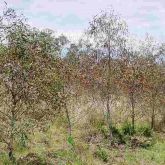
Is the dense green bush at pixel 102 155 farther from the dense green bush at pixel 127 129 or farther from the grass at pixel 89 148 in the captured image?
the dense green bush at pixel 127 129

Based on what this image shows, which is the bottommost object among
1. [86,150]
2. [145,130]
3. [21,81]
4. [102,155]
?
[102,155]

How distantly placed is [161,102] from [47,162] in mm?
14023

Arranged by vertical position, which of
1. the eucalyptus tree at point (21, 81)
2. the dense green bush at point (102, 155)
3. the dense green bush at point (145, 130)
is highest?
the eucalyptus tree at point (21, 81)

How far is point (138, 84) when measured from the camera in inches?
1060

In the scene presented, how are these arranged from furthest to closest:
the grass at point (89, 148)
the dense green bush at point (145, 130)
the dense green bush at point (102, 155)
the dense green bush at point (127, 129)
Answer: the dense green bush at point (145, 130) → the dense green bush at point (127, 129) → the dense green bush at point (102, 155) → the grass at point (89, 148)

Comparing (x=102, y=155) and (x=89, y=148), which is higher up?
(x=89, y=148)

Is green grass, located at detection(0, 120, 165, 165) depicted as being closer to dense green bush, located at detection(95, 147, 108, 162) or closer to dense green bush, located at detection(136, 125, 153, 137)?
dense green bush, located at detection(95, 147, 108, 162)

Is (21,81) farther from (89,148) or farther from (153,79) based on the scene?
(153,79)

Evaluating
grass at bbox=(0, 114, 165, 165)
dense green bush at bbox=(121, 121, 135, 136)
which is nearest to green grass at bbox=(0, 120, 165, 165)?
grass at bbox=(0, 114, 165, 165)

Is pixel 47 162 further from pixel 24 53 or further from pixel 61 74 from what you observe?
pixel 61 74

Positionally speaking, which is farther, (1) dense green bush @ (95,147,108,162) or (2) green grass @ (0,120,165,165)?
(1) dense green bush @ (95,147,108,162)

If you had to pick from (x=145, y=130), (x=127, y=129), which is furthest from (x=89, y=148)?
(x=145, y=130)

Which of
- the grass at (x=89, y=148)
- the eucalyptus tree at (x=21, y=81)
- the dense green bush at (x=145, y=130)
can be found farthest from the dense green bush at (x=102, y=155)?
the dense green bush at (x=145, y=130)

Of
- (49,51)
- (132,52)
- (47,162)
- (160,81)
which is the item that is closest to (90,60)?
(132,52)
